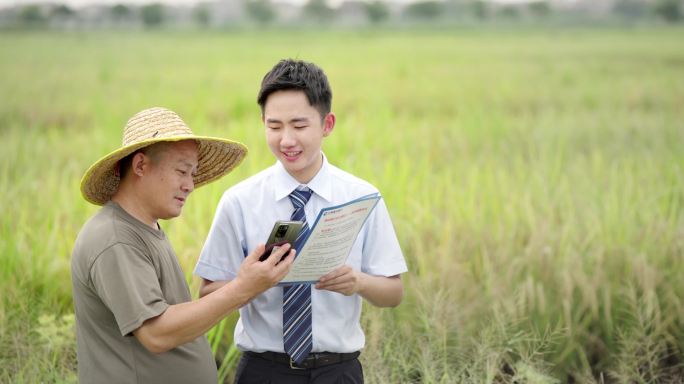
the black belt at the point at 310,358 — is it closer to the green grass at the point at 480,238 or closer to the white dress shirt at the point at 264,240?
the white dress shirt at the point at 264,240

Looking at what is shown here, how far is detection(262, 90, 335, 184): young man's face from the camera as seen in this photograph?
2131 mm

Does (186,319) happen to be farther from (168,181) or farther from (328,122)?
(328,122)

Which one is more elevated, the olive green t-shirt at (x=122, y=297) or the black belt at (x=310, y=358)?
the olive green t-shirt at (x=122, y=297)

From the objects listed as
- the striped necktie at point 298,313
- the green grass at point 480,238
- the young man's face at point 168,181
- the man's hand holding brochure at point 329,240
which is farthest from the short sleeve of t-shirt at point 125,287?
the green grass at point 480,238

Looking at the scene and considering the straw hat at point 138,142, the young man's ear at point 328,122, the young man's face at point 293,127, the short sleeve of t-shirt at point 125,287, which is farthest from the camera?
the young man's ear at point 328,122

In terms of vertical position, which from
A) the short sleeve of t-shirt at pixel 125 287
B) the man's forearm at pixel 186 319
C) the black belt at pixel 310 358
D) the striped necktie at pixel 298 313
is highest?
the short sleeve of t-shirt at pixel 125 287

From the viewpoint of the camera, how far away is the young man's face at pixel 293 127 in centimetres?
213

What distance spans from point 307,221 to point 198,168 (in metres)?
0.36

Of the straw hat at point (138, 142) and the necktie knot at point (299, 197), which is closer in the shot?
the straw hat at point (138, 142)

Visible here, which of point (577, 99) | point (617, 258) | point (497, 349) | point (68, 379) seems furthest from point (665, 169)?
point (577, 99)

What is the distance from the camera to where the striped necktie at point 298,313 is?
7.01 feet

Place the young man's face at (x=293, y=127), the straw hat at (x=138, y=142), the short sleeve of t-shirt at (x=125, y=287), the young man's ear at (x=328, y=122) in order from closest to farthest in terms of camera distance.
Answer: the short sleeve of t-shirt at (x=125, y=287), the straw hat at (x=138, y=142), the young man's face at (x=293, y=127), the young man's ear at (x=328, y=122)

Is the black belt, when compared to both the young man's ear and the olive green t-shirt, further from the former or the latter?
the young man's ear

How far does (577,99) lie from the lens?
30.5 feet
